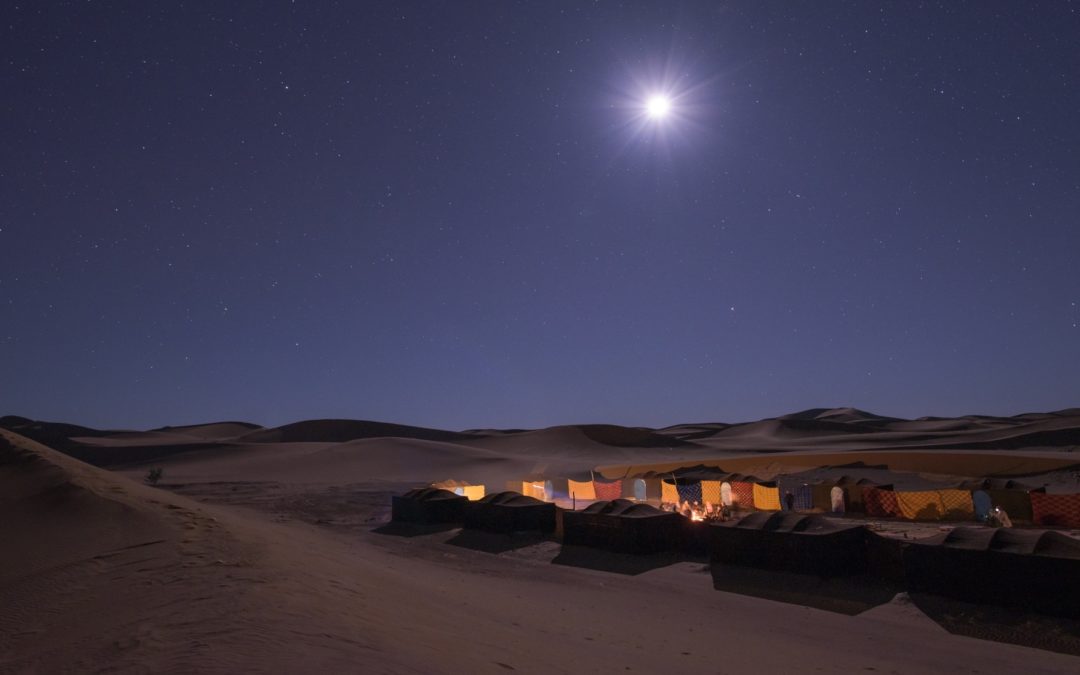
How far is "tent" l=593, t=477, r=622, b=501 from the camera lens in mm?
40094

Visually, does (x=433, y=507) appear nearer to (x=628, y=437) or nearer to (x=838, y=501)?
(x=838, y=501)

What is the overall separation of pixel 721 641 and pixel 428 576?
844 cm

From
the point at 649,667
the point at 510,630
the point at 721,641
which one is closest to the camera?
the point at 649,667

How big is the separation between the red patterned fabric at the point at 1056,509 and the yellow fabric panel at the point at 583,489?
2263cm

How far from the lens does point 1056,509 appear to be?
25297 mm

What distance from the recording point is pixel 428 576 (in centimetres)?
1791

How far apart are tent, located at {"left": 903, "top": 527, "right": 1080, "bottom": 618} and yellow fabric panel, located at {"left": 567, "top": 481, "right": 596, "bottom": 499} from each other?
26.3 metres

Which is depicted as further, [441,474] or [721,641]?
[441,474]

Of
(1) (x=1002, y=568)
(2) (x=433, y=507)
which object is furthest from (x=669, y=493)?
(1) (x=1002, y=568)

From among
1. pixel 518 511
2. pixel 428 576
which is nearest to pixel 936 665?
pixel 428 576

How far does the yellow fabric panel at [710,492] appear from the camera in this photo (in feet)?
114

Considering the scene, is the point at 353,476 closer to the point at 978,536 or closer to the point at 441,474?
the point at 441,474

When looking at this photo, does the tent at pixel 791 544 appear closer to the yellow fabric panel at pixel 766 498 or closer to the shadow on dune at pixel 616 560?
the shadow on dune at pixel 616 560

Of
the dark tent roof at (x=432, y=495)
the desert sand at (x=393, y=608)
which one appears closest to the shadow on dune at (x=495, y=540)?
the desert sand at (x=393, y=608)
